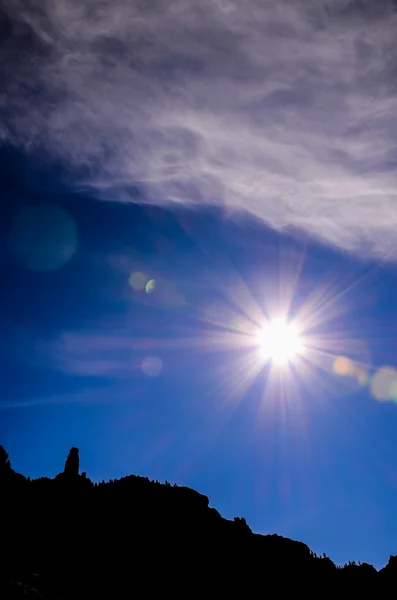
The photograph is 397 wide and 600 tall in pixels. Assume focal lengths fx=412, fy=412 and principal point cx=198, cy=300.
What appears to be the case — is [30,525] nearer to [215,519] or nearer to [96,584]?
[96,584]

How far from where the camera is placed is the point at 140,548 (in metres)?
55.3

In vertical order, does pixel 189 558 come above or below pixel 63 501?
below

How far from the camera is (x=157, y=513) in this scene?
211ft

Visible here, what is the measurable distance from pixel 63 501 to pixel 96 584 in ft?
56.3

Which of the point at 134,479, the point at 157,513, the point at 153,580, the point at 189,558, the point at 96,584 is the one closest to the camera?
the point at 96,584

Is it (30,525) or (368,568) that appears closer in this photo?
(30,525)

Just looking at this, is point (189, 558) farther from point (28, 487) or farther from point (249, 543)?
point (28, 487)

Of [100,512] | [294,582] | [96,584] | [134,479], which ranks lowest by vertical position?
[96,584]

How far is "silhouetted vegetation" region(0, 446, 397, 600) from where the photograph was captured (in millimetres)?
46594

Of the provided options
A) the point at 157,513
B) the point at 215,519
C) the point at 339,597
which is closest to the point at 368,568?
the point at 339,597

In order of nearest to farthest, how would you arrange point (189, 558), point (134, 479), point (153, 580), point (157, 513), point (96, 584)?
1. point (96, 584)
2. point (153, 580)
3. point (189, 558)
4. point (157, 513)
5. point (134, 479)

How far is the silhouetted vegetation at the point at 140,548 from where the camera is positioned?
46594 mm

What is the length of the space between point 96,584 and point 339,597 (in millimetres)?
42641

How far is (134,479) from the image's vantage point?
68.9m
